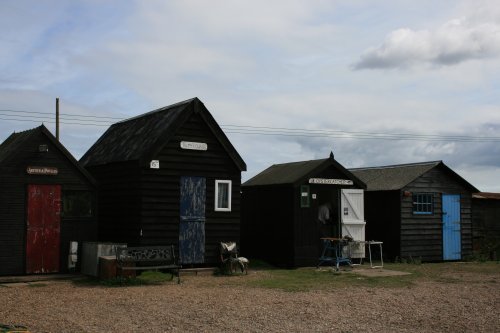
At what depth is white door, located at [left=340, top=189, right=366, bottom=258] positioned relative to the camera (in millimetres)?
20984

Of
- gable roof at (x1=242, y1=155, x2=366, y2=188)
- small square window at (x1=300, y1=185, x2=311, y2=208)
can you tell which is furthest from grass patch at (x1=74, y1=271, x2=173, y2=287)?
gable roof at (x1=242, y1=155, x2=366, y2=188)

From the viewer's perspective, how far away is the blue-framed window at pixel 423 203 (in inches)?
908

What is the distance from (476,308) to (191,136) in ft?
31.5

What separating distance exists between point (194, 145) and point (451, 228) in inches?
457

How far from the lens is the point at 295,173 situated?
68.5ft

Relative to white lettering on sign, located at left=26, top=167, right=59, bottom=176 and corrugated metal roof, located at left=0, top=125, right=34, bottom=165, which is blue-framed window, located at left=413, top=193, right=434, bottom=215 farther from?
corrugated metal roof, located at left=0, top=125, right=34, bottom=165

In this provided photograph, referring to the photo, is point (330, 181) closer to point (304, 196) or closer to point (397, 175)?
point (304, 196)

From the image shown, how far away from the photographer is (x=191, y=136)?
59.6 feet

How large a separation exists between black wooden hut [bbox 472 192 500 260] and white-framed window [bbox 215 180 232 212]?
11729 millimetres

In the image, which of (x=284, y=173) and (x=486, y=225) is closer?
(x=284, y=173)

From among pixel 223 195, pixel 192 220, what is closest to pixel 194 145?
pixel 223 195

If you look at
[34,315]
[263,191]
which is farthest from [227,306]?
[263,191]

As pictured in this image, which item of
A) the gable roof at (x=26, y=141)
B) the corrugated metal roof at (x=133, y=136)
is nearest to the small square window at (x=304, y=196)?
the corrugated metal roof at (x=133, y=136)

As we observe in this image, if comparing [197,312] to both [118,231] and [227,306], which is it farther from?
[118,231]
